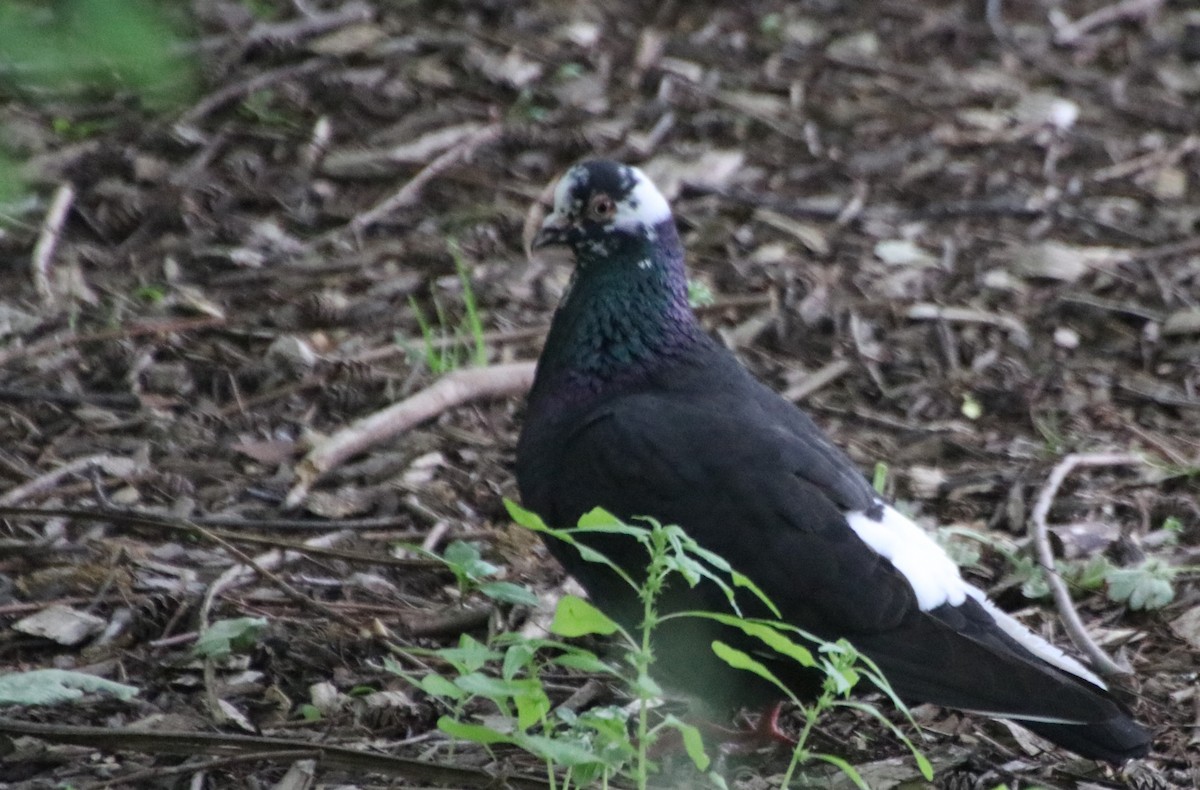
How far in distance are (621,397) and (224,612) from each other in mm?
1063

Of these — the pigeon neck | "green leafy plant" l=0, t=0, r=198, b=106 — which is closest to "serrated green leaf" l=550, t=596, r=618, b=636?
"green leafy plant" l=0, t=0, r=198, b=106

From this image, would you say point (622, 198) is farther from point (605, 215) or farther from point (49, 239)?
point (49, 239)

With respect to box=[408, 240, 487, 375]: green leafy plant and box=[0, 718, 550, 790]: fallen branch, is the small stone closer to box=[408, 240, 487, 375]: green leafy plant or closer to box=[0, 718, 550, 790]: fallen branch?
box=[408, 240, 487, 375]: green leafy plant

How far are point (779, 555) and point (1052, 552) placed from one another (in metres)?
1.19

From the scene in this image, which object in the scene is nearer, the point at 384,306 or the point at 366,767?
the point at 366,767

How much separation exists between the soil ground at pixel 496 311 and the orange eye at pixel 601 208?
84 centimetres

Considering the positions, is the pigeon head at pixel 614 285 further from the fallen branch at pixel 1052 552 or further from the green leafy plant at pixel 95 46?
the green leafy plant at pixel 95 46

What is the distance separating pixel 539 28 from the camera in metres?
7.20

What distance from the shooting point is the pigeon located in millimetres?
3424

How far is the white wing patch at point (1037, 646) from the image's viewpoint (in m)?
3.45

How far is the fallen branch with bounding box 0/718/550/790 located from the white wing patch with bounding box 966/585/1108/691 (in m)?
1.13

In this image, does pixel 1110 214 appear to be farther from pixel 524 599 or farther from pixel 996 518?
pixel 524 599

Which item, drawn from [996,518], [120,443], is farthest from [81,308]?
[996,518]

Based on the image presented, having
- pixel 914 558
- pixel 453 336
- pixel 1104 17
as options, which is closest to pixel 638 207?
pixel 914 558
